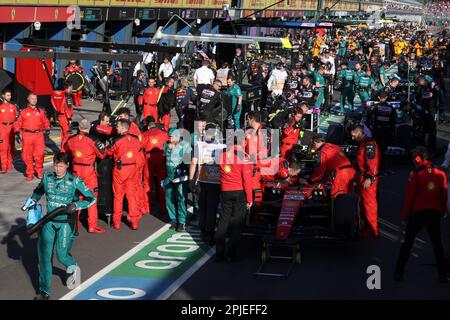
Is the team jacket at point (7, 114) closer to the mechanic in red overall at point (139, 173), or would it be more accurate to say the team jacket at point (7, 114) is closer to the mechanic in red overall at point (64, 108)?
the mechanic in red overall at point (64, 108)

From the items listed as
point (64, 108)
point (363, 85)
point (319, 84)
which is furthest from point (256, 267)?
point (363, 85)

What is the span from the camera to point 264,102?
24.1m

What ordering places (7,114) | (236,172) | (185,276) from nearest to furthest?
(185,276) < (236,172) < (7,114)

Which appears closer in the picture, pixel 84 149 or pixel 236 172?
pixel 236 172

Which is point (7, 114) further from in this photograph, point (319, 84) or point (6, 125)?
point (319, 84)

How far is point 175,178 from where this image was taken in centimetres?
1270

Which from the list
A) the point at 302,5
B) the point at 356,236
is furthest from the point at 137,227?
the point at 302,5

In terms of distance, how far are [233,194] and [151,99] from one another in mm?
9360

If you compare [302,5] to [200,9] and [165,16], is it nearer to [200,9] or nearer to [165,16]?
[200,9]

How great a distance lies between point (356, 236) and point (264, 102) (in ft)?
42.5

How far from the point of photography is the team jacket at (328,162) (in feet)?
39.7

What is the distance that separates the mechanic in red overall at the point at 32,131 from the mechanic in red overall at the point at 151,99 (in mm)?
4350

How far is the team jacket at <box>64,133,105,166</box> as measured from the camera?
1232cm

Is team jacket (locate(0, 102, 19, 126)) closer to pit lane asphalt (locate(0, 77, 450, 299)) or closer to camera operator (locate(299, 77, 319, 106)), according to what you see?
pit lane asphalt (locate(0, 77, 450, 299))
